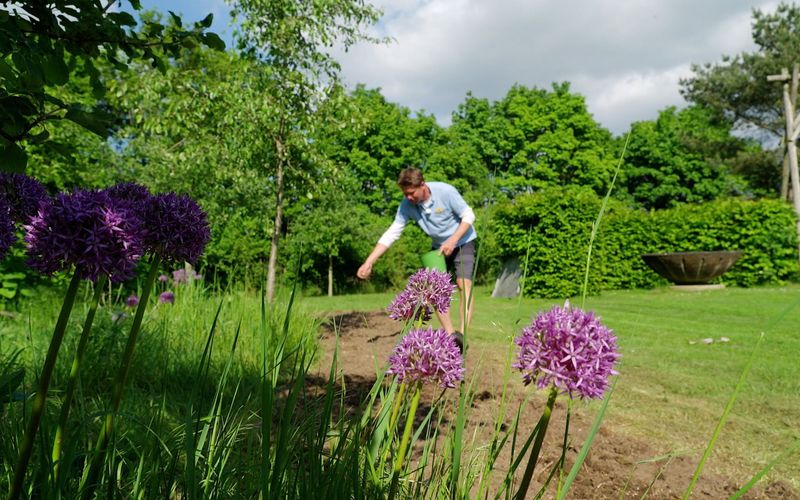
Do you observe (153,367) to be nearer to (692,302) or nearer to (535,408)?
(535,408)

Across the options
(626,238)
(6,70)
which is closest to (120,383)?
(6,70)

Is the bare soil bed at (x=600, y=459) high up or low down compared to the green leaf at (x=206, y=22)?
down

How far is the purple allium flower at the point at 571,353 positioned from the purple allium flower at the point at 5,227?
50.2 inches

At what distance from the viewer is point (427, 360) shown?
1.47 meters

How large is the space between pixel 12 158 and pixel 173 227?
63cm

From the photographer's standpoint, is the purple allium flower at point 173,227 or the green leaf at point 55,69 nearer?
the purple allium flower at point 173,227

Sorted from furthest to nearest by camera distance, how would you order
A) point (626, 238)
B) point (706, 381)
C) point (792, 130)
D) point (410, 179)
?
point (792, 130) < point (626, 238) < point (410, 179) < point (706, 381)

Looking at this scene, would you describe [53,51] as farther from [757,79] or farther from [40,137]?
[757,79]

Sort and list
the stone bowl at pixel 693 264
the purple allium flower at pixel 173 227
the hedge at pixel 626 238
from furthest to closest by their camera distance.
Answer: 1. the stone bowl at pixel 693 264
2. the hedge at pixel 626 238
3. the purple allium flower at pixel 173 227

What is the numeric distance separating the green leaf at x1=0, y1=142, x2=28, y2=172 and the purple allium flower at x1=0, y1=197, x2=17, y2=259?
169 millimetres

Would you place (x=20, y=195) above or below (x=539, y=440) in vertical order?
above

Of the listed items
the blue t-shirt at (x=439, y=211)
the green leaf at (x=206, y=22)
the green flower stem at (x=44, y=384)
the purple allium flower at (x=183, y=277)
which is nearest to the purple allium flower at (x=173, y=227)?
the green flower stem at (x=44, y=384)

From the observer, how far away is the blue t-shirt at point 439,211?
561 centimetres

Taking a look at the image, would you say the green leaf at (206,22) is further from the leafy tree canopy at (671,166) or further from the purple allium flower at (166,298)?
the leafy tree canopy at (671,166)
